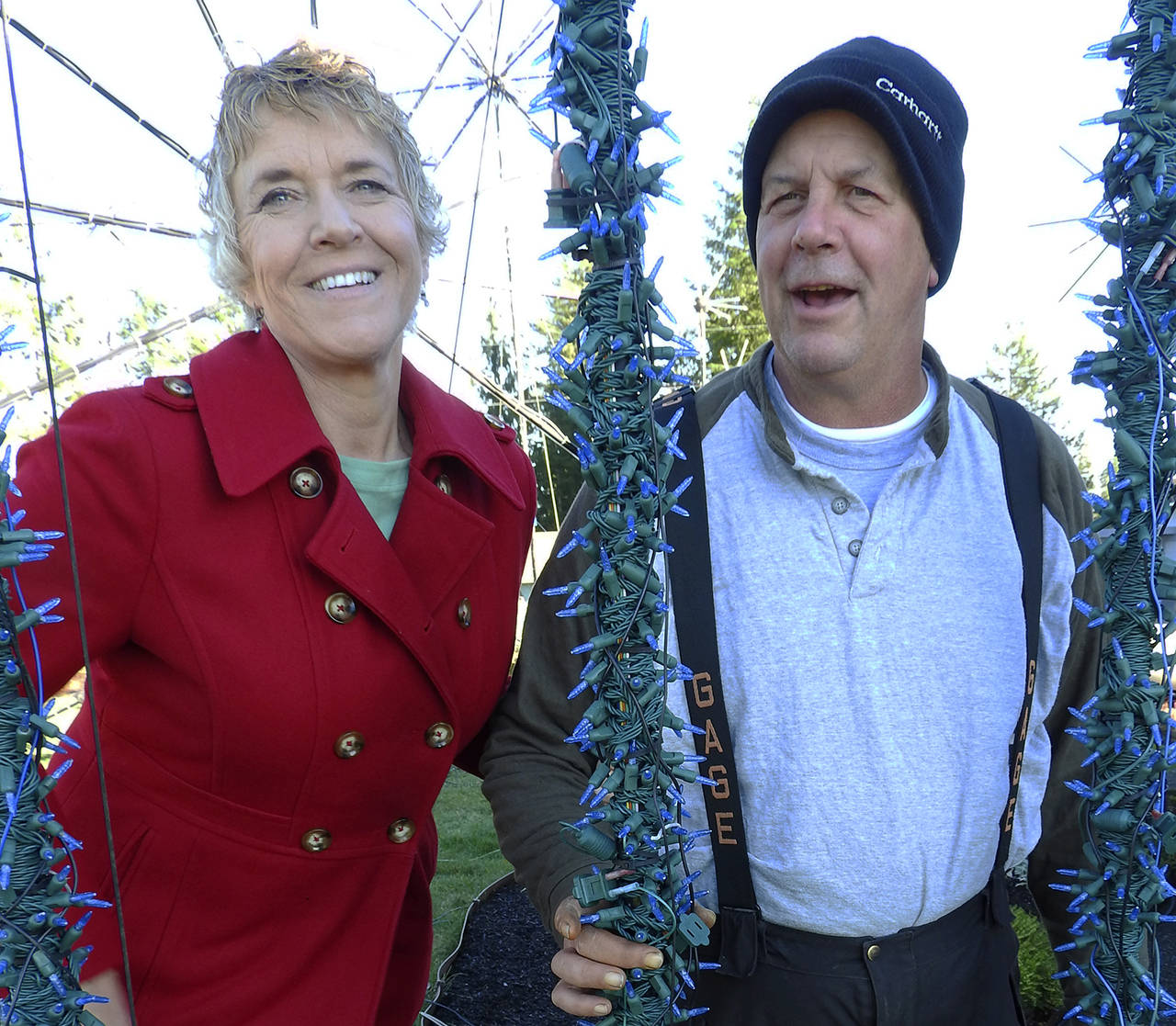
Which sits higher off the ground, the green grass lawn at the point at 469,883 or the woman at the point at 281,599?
the woman at the point at 281,599

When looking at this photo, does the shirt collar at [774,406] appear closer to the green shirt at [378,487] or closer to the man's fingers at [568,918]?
the green shirt at [378,487]

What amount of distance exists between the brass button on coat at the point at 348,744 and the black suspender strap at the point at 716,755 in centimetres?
56

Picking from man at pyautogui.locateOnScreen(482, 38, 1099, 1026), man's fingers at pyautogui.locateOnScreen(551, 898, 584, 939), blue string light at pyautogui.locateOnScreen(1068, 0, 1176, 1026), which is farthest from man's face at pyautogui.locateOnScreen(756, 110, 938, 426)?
man's fingers at pyautogui.locateOnScreen(551, 898, 584, 939)

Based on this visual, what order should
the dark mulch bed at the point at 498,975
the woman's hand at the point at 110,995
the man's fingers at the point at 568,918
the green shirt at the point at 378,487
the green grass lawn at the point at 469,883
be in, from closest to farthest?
the man's fingers at the point at 568,918
the woman's hand at the point at 110,995
the green shirt at the point at 378,487
the green grass lawn at the point at 469,883
the dark mulch bed at the point at 498,975

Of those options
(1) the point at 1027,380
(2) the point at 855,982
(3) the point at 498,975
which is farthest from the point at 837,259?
(1) the point at 1027,380

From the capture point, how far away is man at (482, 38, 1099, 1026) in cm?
177

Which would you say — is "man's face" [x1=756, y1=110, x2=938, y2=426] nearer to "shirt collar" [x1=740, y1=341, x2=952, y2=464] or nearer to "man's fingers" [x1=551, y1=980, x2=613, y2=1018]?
"shirt collar" [x1=740, y1=341, x2=952, y2=464]

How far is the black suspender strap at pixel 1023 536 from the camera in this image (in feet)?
6.06

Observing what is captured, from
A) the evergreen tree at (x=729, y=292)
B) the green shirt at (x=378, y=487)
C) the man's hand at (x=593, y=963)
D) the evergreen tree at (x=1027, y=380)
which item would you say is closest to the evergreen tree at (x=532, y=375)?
the evergreen tree at (x=729, y=292)

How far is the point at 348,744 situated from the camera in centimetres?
179

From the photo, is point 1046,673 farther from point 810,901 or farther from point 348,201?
point 348,201

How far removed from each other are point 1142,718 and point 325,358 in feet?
4.66

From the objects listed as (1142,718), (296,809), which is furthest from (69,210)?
(1142,718)

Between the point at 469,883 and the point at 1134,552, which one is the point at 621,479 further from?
the point at 469,883
